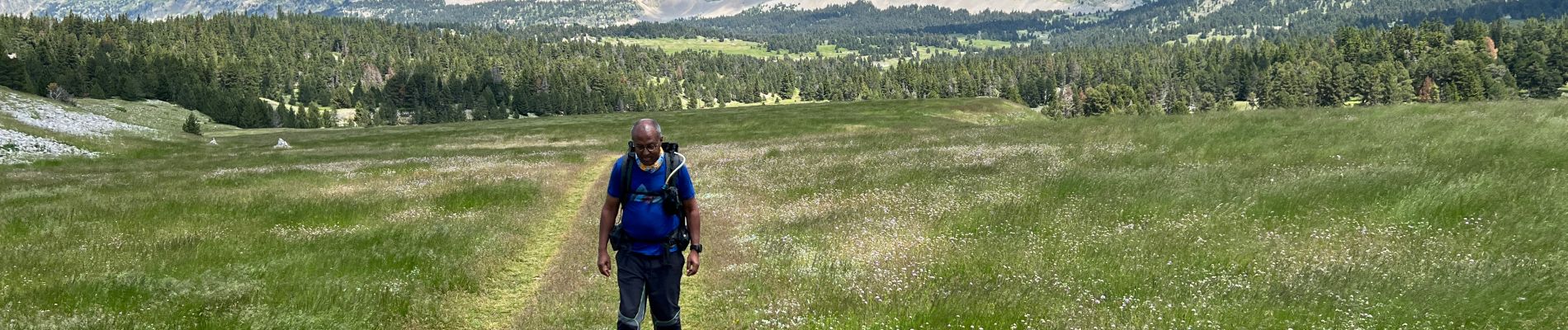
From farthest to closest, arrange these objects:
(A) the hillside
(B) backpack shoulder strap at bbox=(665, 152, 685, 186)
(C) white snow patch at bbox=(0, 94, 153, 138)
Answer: (C) white snow patch at bbox=(0, 94, 153, 138), (A) the hillside, (B) backpack shoulder strap at bbox=(665, 152, 685, 186)

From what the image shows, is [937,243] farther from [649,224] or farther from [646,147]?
[646,147]

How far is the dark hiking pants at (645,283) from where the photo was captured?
7.24 m

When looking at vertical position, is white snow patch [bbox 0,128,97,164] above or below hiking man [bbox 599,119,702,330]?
below

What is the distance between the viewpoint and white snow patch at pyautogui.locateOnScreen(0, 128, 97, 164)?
35531 millimetres

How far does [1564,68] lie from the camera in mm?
164750

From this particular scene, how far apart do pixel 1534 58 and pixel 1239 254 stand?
237218 mm

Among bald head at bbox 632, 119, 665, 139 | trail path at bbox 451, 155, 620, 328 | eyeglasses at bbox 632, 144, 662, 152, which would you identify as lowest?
trail path at bbox 451, 155, 620, 328

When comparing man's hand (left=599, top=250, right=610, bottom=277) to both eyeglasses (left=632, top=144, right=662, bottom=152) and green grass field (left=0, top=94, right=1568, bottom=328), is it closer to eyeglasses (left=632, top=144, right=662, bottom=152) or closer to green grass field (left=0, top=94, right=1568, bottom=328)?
eyeglasses (left=632, top=144, right=662, bottom=152)

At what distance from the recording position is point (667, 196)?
7.01m

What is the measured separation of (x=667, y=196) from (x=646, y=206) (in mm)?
236

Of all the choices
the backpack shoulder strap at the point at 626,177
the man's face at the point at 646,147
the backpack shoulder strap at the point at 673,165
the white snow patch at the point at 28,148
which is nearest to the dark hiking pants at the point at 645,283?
the backpack shoulder strap at the point at 626,177

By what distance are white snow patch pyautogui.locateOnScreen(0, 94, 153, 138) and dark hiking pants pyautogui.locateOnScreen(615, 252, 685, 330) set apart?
5789 centimetres

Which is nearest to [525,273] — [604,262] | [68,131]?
[604,262]

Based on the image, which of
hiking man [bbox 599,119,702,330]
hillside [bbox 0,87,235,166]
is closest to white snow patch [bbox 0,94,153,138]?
hillside [bbox 0,87,235,166]
